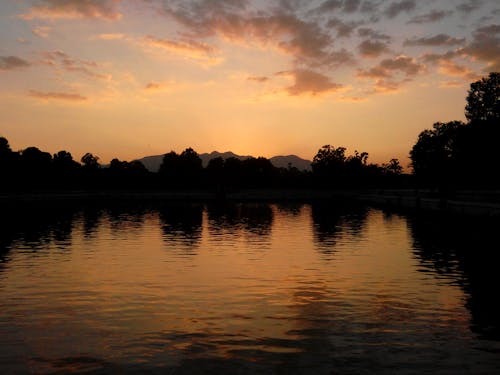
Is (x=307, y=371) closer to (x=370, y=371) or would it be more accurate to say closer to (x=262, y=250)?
(x=370, y=371)

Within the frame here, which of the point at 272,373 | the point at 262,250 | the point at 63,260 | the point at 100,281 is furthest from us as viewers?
the point at 262,250

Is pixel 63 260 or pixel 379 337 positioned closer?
pixel 379 337

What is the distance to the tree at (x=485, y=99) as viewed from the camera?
6725 centimetres

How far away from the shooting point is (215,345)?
993 cm

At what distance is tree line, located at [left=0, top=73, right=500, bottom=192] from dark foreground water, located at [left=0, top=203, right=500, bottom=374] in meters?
45.4

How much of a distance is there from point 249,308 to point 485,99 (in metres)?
63.4

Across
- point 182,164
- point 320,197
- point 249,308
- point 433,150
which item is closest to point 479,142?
point 433,150

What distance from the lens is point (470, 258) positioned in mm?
21938

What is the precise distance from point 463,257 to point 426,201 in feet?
129

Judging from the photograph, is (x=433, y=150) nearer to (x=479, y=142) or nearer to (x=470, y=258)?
(x=479, y=142)

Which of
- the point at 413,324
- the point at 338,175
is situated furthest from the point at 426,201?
the point at 338,175

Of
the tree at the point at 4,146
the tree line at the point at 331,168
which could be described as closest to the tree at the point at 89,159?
the tree line at the point at 331,168

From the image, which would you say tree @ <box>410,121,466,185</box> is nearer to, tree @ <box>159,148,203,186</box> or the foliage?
the foliage

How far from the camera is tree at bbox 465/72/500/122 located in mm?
67250
